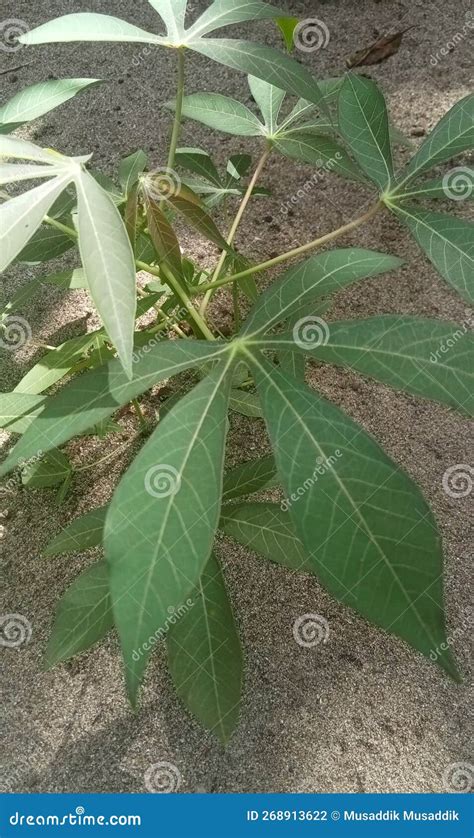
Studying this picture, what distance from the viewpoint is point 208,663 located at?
0.75 m

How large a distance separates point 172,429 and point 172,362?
0.09 meters

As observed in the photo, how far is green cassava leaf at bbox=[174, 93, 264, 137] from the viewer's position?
40.8 inches

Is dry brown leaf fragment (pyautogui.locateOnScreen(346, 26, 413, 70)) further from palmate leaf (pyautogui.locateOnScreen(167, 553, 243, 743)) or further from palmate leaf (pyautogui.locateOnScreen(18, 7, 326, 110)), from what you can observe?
palmate leaf (pyautogui.locateOnScreen(167, 553, 243, 743))

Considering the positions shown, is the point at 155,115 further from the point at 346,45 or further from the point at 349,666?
the point at 349,666

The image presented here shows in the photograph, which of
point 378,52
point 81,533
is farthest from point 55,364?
point 378,52

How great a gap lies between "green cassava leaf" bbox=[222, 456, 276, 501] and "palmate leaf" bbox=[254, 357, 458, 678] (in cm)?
31

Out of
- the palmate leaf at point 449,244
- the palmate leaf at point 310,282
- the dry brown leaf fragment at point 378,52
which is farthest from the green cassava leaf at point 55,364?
the dry brown leaf fragment at point 378,52

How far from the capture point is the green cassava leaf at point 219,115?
1.04 meters

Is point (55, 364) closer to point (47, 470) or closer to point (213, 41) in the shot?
point (47, 470)

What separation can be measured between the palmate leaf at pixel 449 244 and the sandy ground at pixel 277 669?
39cm

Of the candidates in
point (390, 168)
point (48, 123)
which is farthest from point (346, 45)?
point (390, 168)

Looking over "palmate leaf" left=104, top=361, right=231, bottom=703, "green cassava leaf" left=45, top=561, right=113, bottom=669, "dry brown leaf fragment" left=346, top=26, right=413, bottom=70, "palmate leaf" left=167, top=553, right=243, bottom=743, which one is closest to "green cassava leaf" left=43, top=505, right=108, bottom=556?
"green cassava leaf" left=45, top=561, right=113, bottom=669

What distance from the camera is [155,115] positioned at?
1.55 m

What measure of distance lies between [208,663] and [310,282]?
1.35 feet
